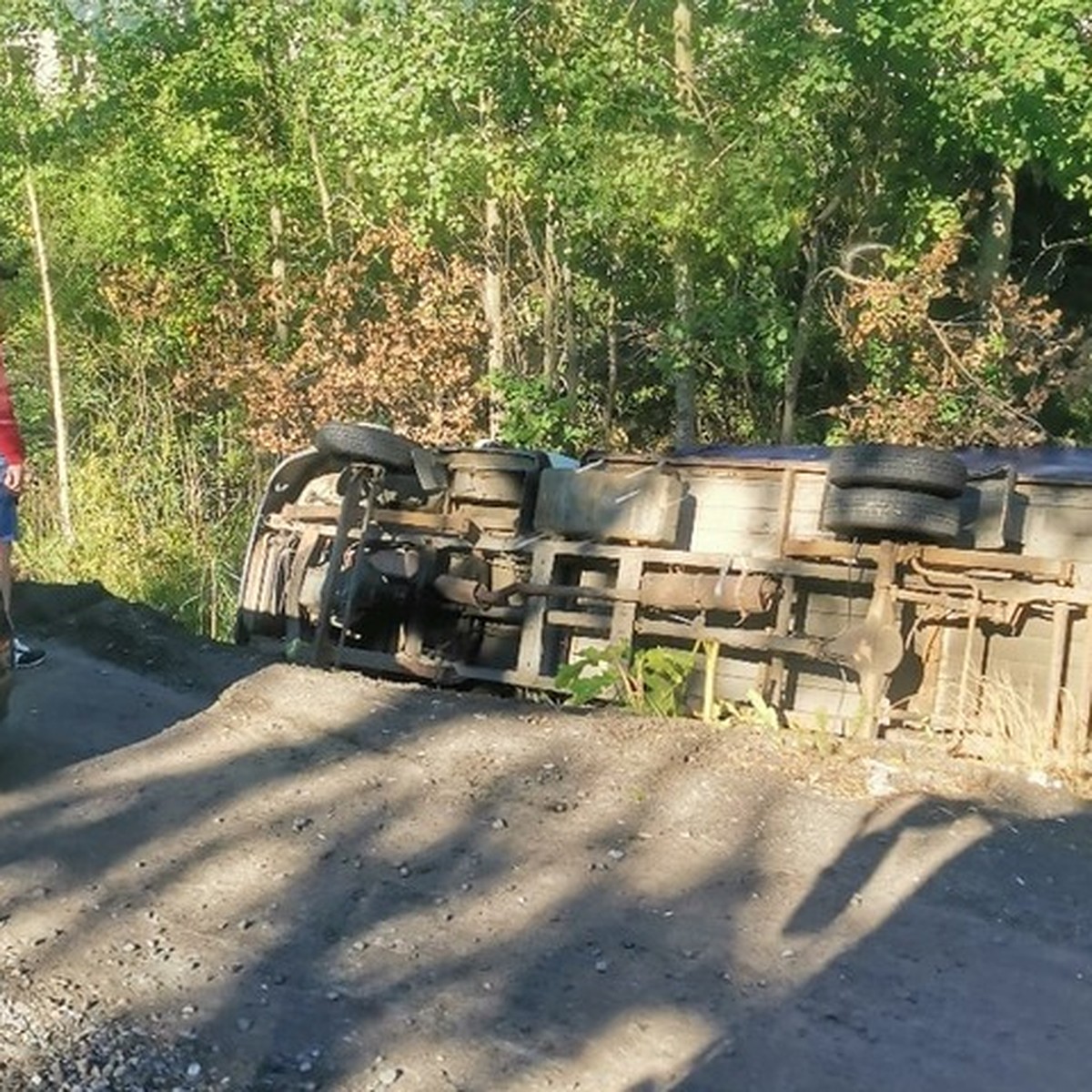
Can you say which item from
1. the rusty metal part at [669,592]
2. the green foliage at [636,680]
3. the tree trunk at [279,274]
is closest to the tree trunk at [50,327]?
the tree trunk at [279,274]

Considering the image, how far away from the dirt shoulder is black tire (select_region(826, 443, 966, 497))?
1.79 metres

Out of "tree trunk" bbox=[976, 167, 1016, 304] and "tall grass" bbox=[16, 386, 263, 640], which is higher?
"tree trunk" bbox=[976, 167, 1016, 304]

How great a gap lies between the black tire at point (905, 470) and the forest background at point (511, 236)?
6.75 metres

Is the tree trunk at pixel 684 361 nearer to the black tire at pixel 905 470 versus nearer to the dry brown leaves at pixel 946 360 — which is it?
the dry brown leaves at pixel 946 360

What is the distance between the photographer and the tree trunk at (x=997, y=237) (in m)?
18.4

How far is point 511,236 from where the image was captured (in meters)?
19.8

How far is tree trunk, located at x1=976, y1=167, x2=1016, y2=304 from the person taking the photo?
1844 cm

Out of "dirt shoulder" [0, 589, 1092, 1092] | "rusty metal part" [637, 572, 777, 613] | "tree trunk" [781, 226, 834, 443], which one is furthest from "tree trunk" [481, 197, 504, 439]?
"dirt shoulder" [0, 589, 1092, 1092]

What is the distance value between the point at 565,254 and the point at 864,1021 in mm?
15294

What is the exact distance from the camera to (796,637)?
30.7ft

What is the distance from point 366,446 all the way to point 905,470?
3.72 meters

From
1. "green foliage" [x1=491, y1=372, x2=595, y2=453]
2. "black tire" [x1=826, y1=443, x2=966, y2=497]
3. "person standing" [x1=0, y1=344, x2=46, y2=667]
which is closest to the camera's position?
"person standing" [x1=0, y1=344, x2=46, y2=667]

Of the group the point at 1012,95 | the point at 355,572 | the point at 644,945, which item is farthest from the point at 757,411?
the point at 644,945

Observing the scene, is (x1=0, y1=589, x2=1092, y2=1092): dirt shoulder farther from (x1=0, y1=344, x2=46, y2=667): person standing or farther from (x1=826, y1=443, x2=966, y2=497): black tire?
(x1=826, y1=443, x2=966, y2=497): black tire
